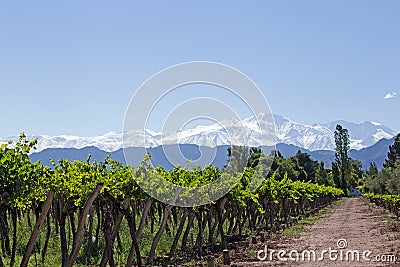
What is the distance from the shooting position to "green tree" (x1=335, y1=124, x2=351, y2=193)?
109 meters

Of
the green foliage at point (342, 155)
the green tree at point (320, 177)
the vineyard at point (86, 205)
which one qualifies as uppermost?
the green foliage at point (342, 155)

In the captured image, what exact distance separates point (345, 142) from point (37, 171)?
10531cm

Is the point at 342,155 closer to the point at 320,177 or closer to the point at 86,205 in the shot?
the point at 320,177

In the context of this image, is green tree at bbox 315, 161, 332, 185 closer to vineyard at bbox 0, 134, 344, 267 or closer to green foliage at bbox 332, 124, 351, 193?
green foliage at bbox 332, 124, 351, 193

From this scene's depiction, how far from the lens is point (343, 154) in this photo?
358ft

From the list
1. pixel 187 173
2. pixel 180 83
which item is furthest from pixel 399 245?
pixel 180 83

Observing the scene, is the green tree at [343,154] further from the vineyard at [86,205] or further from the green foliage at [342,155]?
the vineyard at [86,205]

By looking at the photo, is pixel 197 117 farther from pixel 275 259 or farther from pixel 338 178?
pixel 338 178

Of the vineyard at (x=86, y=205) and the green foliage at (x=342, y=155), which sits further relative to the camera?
the green foliage at (x=342, y=155)

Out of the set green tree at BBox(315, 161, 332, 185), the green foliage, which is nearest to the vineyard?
green tree at BBox(315, 161, 332, 185)

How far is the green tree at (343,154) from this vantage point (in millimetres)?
109000

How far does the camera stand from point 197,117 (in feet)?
40.5

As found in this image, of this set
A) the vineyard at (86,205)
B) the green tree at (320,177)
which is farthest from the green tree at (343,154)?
the vineyard at (86,205)

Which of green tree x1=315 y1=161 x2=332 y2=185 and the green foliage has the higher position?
the green foliage
